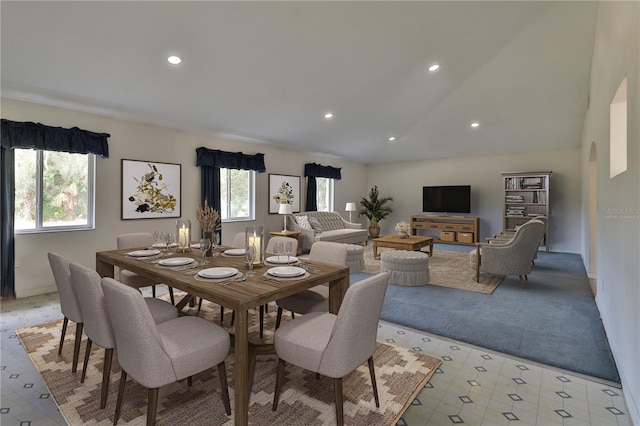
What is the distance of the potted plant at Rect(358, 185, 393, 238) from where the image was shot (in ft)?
30.7

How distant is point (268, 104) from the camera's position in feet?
16.1

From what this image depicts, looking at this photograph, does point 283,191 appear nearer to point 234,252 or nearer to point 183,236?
point 183,236

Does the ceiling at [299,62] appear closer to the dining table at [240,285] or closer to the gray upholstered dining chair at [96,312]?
the dining table at [240,285]

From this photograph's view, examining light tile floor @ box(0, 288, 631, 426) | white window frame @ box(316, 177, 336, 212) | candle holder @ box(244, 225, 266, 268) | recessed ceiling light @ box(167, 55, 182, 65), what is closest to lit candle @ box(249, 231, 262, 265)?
candle holder @ box(244, 225, 266, 268)

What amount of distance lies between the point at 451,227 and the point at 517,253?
4055mm

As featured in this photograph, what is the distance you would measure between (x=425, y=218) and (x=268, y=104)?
5.54 metres

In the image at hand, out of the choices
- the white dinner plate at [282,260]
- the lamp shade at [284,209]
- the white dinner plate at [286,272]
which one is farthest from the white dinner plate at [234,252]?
the lamp shade at [284,209]

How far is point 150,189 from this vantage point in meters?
4.92

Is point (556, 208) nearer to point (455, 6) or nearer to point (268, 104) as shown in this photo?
point (455, 6)

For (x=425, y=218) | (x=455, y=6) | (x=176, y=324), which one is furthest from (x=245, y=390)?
(x=425, y=218)

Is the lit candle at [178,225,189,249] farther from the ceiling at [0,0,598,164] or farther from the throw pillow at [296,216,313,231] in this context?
the throw pillow at [296,216,313,231]

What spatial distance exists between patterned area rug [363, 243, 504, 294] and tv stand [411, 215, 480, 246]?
1.31 m

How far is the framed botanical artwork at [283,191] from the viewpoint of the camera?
22.8 feet

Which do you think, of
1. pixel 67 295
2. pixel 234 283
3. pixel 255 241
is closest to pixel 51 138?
pixel 67 295
